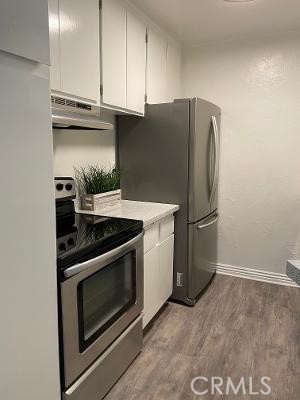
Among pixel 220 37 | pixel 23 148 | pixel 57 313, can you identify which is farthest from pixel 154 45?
pixel 57 313

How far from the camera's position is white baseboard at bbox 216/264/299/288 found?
3156 mm

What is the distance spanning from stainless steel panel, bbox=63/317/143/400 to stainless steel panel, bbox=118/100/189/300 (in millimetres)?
814

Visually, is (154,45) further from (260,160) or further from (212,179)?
(260,160)

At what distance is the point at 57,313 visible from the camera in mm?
1297

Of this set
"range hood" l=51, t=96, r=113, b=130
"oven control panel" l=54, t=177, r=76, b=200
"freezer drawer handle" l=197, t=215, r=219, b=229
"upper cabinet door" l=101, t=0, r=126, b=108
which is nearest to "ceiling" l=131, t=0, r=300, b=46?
"upper cabinet door" l=101, t=0, r=126, b=108

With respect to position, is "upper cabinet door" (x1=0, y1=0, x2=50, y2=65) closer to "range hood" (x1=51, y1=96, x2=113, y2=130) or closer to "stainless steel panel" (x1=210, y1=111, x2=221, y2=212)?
"range hood" (x1=51, y1=96, x2=113, y2=130)

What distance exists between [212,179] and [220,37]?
1.40 m

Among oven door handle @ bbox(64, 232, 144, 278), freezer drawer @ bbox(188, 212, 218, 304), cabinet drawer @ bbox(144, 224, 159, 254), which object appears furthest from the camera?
freezer drawer @ bbox(188, 212, 218, 304)

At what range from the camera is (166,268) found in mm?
2500

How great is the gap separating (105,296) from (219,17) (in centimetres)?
233

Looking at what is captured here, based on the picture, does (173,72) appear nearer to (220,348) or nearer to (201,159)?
(201,159)

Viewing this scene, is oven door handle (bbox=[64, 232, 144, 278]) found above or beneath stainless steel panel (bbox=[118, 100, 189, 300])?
beneath

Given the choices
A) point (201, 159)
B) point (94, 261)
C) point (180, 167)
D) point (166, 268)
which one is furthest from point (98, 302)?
point (201, 159)

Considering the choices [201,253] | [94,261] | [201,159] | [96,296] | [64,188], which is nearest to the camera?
[94,261]
